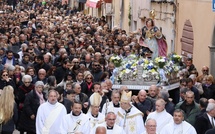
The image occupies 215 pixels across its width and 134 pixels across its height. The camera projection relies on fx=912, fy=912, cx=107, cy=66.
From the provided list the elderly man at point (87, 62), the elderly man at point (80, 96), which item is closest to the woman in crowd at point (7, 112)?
the elderly man at point (80, 96)

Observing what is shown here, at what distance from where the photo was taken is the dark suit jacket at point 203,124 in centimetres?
1473

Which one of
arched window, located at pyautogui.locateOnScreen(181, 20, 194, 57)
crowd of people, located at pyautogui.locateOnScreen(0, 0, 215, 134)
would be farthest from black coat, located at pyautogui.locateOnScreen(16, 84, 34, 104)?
arched window, located at pyautogui.locateOnScreen(181, 20, 194, 57)

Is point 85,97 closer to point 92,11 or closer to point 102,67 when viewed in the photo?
point 102,67

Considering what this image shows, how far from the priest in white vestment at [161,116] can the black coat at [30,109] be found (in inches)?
114

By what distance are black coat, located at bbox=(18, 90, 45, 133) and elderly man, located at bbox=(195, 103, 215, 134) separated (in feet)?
12.8

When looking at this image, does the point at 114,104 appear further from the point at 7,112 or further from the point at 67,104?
the point at 7,112

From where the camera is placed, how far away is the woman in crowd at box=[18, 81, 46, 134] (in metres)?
17.5

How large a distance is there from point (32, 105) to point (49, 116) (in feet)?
4.88

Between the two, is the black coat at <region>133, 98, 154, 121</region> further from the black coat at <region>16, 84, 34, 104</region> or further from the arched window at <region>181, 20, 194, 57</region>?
the arched window at <region>181, 20, 194, 57</region>

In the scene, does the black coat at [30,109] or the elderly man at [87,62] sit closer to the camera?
the black coat at [30,109]

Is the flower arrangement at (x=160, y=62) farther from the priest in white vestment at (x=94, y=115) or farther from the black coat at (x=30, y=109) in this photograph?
the priest in white vestment at (x=94, y=115)

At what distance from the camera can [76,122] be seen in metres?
14.9

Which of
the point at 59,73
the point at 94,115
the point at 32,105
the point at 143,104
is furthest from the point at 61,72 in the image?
the point at 94,115

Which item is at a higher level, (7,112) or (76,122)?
(7,112)
